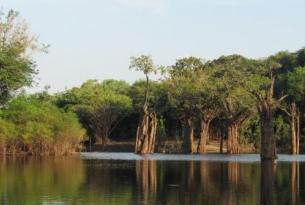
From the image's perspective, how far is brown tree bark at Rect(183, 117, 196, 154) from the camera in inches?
4043

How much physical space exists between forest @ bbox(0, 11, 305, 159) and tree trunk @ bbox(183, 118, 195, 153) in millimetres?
165

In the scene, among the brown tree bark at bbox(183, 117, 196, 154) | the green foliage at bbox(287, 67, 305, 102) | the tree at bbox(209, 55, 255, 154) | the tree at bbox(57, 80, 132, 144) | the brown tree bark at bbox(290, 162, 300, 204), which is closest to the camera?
the brown tree bark at bbox(290, 162, 300, 204)

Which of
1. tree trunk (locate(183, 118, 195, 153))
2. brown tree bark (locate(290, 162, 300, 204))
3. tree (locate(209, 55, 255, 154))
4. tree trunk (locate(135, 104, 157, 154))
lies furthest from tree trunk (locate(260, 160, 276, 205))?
tree trunk (locate(183, 118, 195, 153))

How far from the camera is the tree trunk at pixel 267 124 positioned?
72312 mm

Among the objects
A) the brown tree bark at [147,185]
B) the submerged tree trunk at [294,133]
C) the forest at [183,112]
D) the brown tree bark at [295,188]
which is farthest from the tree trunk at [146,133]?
the brown tree bark at [295,188]

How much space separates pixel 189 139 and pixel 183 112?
4461mm

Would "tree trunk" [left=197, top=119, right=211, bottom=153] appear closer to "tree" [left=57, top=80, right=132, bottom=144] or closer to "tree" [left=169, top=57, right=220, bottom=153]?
"tree" [left=169, top=57, right=220, bottom=153]

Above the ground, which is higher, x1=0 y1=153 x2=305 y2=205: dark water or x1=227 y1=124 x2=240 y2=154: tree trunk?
x1=227 y1=124 x2=240 y2=154: tree trunk

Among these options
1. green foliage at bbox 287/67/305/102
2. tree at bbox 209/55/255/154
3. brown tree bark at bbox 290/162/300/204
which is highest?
green foliage at bbox 287/67/305/102

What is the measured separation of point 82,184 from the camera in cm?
3897

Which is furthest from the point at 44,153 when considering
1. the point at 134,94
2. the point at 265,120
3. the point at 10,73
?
the point at 10,73

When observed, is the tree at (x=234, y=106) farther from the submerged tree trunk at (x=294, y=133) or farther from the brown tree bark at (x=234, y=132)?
the submerged tree trunk at (x=294, y=133)

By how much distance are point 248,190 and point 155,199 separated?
24.4ft

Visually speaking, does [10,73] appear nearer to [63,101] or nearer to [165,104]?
[165,104]
